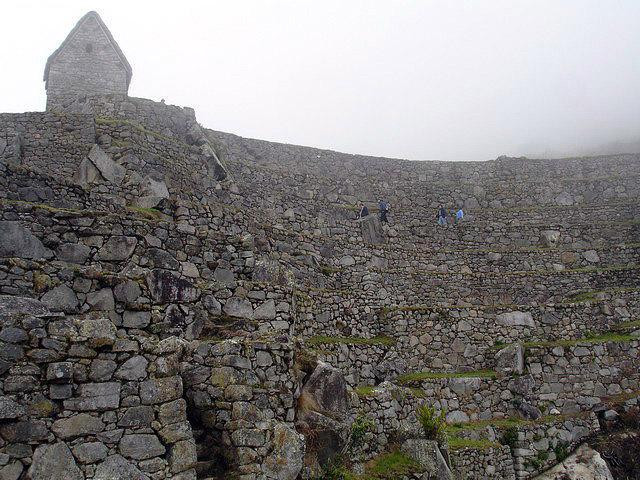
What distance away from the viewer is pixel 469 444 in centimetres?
1520

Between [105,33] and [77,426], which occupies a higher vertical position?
[105,33]

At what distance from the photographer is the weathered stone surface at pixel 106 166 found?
1655 centimetres

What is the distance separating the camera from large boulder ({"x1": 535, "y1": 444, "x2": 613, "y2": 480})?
Answer: 49.1 ft

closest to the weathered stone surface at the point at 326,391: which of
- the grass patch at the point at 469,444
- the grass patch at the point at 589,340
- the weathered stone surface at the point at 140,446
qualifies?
the weathered stone surface at the point at 140,446

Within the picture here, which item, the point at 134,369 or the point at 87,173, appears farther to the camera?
the point at 87,173

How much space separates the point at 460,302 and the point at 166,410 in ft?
55.0

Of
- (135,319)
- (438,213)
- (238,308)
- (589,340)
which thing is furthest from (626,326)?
(135,319)

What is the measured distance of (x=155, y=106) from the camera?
21203mm

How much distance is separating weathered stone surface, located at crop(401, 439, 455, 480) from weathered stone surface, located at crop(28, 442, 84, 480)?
672 centimetres

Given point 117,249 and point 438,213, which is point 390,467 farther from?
point 438,213

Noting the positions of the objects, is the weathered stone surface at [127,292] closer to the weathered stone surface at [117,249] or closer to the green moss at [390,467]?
the weathered stone surface at [117,249]

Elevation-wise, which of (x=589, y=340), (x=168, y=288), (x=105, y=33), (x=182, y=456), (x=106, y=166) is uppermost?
(x=105, y=33)

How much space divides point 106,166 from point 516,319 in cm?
1386

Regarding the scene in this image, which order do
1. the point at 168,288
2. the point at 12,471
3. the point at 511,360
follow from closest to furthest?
1. the point at 12,471
2. the point at 168,288
3. the point at 511,360
